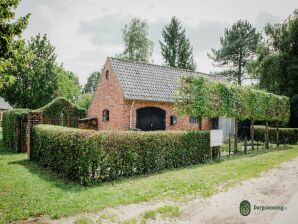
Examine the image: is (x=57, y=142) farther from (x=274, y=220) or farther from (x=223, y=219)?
(x=274, y=220)

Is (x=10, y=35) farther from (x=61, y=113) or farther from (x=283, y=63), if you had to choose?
(x=283, y=63)

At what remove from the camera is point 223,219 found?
623 cm

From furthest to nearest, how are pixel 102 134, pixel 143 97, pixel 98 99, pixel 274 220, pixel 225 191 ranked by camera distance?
pixel 98 99
pixel 143 97
pixel 102 134
pixel 225 191
pixel 274 220

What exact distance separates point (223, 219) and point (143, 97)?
1505 cm

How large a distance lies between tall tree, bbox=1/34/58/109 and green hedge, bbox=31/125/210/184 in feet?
48.7

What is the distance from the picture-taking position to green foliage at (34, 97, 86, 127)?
1955 cm

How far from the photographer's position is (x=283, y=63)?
3119 cm

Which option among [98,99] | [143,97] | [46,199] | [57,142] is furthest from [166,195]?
[98,99]

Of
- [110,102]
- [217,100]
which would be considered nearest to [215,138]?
[217,100]

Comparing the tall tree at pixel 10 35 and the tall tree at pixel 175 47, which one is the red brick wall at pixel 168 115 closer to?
the tall tree at pixel 10 35

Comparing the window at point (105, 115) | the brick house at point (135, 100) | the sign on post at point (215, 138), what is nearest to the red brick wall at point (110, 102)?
the brick house at point (135, 100)

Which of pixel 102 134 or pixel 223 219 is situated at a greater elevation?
pixel 102 134

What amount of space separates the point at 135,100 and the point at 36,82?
1212cm
